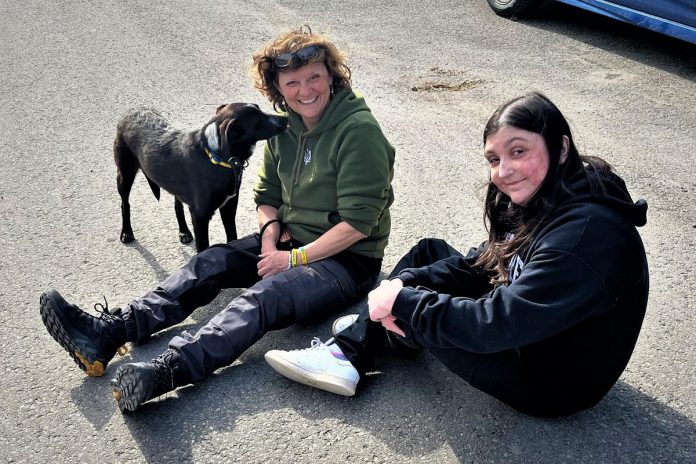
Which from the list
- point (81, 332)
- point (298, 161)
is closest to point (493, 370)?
point (298, 161)

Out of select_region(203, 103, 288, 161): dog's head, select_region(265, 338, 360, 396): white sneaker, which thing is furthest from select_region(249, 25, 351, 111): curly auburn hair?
select_region(265, 338, 360, 396): white sneaker

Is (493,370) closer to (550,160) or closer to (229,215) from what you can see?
(550,160)

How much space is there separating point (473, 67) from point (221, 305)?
3915 millimetres

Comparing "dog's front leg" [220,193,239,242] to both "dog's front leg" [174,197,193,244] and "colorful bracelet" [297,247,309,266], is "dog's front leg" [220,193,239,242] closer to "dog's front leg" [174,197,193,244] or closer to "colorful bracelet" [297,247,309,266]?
"dog's front leg" [174,197,193,244]

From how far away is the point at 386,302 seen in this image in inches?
98.0

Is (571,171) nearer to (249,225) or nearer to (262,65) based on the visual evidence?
(262,65)

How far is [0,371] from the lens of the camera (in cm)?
321

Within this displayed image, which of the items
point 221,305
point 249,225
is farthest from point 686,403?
point 249,225

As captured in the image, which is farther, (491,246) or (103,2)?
(103,2)

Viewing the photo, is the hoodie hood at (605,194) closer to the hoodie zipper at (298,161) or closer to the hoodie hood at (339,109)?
the hoodie hood at (339,109)

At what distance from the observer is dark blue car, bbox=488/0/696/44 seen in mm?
6047


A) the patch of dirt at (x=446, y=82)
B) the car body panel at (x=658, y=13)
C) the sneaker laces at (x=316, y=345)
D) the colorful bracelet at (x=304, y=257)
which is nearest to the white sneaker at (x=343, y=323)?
the sneaker laces at (x=316, y=345)

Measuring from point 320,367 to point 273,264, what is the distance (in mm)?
634

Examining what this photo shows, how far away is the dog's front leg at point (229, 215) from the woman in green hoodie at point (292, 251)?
446mm
